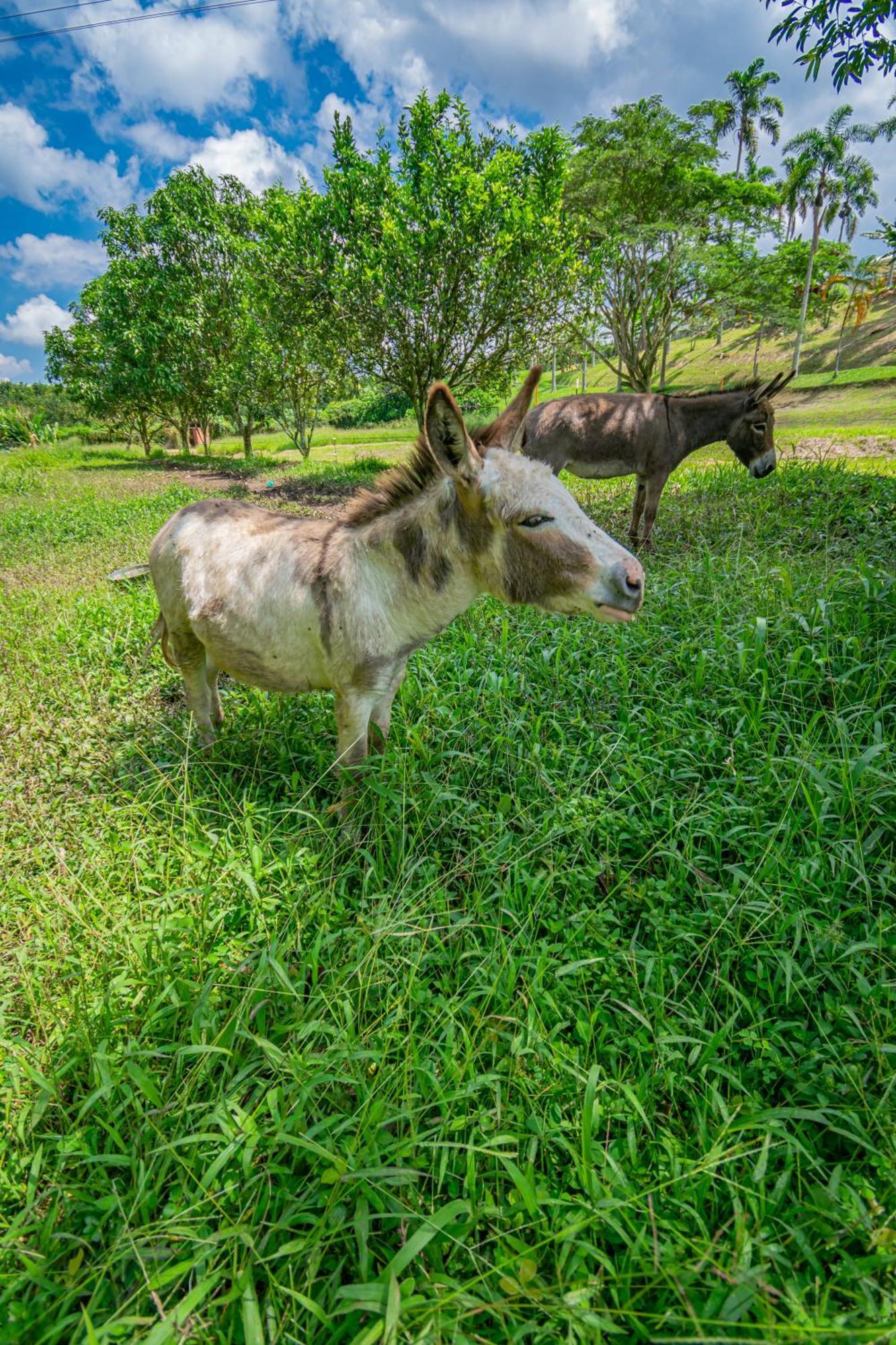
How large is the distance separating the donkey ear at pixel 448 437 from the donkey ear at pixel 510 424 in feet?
0.95

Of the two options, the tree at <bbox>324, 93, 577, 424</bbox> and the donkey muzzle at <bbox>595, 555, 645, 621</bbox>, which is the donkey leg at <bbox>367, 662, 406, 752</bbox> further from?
the tree at <bbox>324, 93, 577, 424</bbox>

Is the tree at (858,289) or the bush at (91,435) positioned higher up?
the tree at (858,289)

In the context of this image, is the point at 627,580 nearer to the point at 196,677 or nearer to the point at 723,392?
the point at 196,677

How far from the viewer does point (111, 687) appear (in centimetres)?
443

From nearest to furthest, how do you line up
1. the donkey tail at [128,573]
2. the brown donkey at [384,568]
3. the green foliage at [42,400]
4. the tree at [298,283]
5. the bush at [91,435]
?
the brown donkey at [384,568] < the donkey tail at [128,573] < the tree at [298,283] < the bush at [91,435] < the green foliage at [42,400]

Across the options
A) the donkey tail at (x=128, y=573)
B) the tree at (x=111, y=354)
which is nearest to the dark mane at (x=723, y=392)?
the donkey tail at (x=128, y=573)

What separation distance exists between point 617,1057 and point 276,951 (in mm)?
1286

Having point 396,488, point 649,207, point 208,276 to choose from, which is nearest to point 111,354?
point 208,276

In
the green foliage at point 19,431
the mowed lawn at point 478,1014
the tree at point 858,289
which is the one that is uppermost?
the tree at point 858,289

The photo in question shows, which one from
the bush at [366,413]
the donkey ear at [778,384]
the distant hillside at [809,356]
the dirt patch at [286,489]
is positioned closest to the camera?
the donkey ear at [778,384]

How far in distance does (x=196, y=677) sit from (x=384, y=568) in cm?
171

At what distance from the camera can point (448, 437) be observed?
7.66 feet

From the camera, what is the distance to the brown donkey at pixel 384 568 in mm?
2285

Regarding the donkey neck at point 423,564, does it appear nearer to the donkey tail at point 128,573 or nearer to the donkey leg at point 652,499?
the donkey tail at point 128,573
